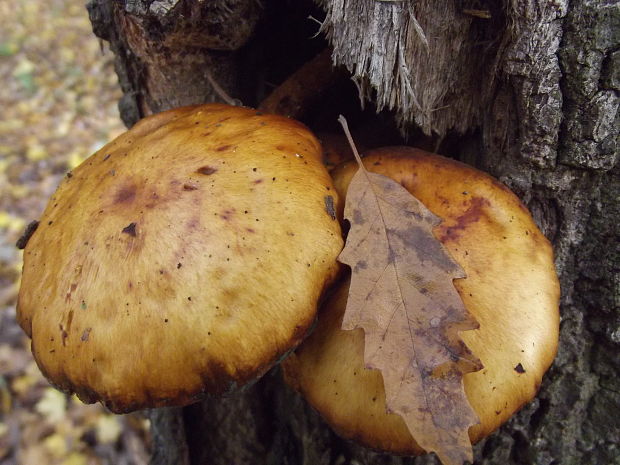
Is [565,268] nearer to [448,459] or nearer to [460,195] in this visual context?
[460,195]

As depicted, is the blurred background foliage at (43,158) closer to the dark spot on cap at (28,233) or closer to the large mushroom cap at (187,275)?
the dark spot on cap at (28,233)

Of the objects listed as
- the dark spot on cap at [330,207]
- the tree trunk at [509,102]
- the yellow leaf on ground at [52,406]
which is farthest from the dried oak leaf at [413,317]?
the yellow leaf on ground at [52,406]

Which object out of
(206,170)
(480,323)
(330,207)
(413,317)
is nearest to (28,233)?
(206,170)

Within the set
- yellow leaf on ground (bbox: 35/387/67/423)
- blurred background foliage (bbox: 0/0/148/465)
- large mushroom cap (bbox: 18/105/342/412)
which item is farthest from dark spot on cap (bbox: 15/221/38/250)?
yellow leaf on ground (bbox: 35/387/67/423)

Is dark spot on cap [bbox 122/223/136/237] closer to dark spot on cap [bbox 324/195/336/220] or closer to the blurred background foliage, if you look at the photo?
dark spot on cap [bbox 324/195/336/220]

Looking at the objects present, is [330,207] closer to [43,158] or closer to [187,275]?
[187,275]

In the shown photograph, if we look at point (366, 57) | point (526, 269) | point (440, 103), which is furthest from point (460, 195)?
point (366, 57)
